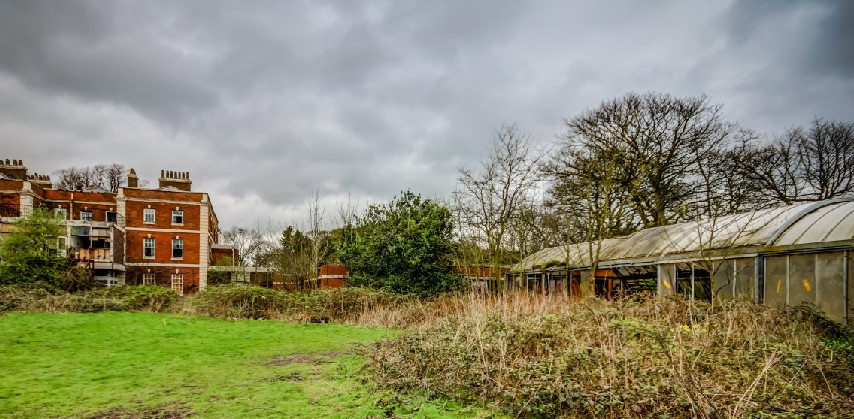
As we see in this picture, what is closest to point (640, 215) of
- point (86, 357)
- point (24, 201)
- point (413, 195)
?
point (413, 195)

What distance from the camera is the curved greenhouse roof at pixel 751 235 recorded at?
34.7 ft

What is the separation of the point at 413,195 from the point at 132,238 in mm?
24403

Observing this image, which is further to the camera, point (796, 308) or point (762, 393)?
point (796, 308)

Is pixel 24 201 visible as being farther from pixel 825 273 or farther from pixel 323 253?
pixel 825 273

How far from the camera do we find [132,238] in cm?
3469

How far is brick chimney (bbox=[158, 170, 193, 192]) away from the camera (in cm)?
3638

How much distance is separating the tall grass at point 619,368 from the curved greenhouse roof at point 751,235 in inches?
159

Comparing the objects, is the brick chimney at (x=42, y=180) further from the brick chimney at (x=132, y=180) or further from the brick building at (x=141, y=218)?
the brick chimney at (x=132, y=180)

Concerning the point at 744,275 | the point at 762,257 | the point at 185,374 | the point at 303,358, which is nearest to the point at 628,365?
the point at 303,358

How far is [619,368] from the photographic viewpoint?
4914 mm

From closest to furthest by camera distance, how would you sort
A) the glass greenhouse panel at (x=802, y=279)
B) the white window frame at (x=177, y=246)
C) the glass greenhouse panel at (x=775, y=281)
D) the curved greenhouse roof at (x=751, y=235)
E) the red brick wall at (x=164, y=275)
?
the glass greenhouse panel at (x=802, y=279), the curved greenhouse roof at (x=751, y=235), the glass greenhouse panel at (x=775, y=281), the red brick wall at (x=164, y=275), the white window frame at (x=177, y=246)

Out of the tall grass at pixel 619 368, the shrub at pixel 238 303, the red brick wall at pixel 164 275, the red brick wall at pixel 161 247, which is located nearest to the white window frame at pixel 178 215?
the red brick wall at pixel 161 247

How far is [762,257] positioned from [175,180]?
119ft

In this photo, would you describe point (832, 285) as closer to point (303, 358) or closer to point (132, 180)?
point (303, 358)
